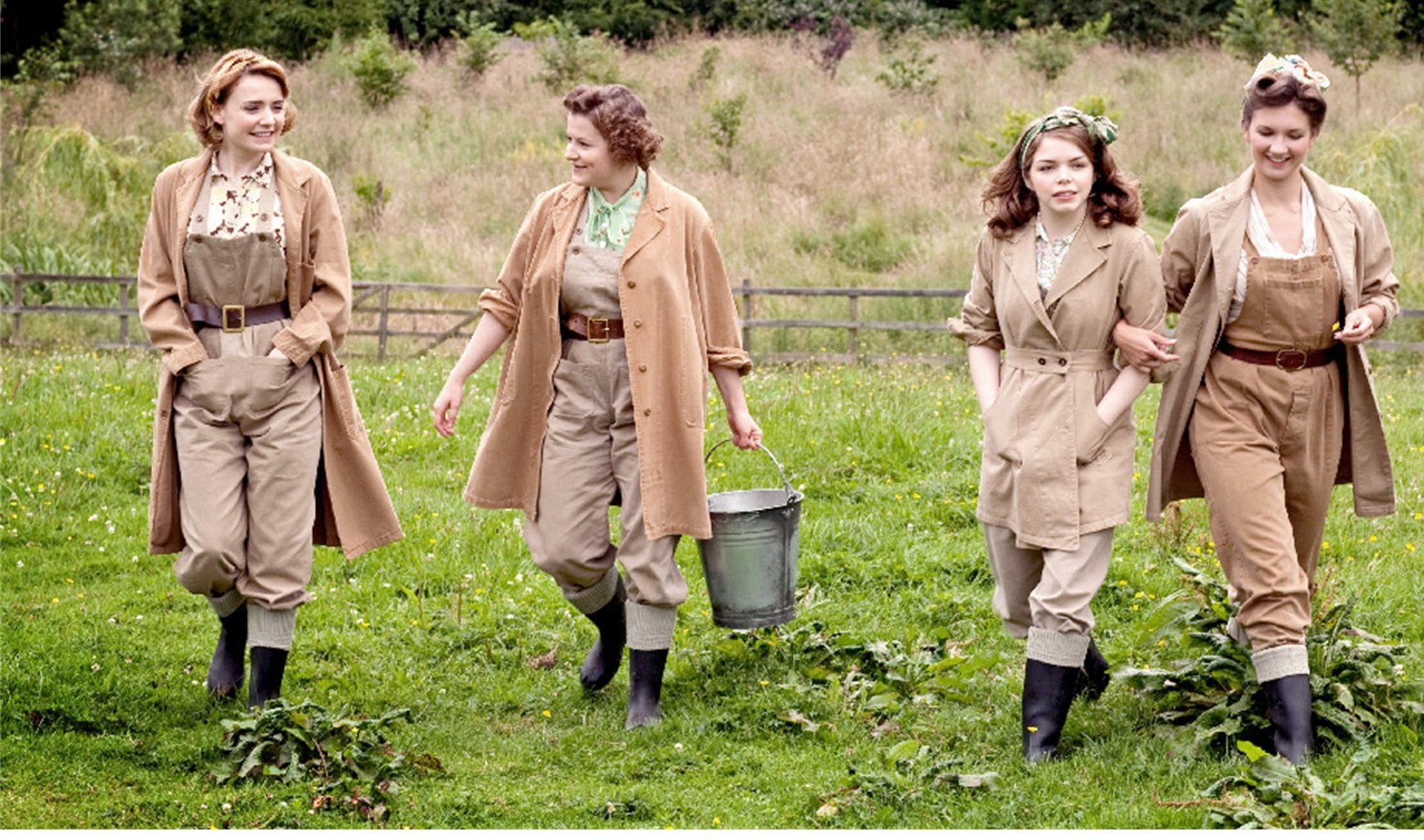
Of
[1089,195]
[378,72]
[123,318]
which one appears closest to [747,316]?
[123,318]

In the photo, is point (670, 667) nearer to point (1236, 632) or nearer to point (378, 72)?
point (1236, 632)

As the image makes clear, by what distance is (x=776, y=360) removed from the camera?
16.0 metres

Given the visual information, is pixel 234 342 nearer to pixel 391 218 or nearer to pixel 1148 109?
pixel 391 218

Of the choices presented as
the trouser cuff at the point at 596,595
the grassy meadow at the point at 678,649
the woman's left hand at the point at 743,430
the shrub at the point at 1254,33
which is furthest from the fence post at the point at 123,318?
the shrub at the point at 1254,33

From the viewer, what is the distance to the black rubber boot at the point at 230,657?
6.12 meters

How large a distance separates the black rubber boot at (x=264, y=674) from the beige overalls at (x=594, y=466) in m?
0.92

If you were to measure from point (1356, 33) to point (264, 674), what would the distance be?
23.9m

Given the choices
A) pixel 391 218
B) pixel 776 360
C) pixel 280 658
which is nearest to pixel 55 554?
pixel 280 658

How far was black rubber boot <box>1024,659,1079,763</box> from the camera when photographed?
5348mm

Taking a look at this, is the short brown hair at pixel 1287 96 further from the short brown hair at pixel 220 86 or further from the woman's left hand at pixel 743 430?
the short brown hair at pixel 220 86

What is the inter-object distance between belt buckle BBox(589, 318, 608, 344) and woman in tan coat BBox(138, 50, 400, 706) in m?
0.84

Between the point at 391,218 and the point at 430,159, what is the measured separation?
284 centimetres

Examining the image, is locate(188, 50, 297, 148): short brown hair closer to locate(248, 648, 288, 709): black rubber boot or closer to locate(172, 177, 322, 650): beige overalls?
locate(172, 177, 322, 650): beige overalls

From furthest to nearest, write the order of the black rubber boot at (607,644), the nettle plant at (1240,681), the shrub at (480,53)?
the shrub at (480,53), the black rubber boot at (607,644), the nettle plant at (1240,681)
